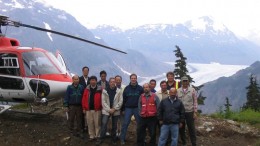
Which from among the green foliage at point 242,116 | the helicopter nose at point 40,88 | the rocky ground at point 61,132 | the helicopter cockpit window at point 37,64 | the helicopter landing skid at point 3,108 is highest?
the helicopter cockpit window at point 37,64

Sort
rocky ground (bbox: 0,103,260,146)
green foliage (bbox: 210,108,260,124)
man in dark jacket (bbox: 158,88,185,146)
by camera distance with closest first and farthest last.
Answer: man in dark jacket (bbox: 158,88,185,146) < rocky ground (bbox: 0,103,260,146) < green foliage (bbox: 210,108,260,124)

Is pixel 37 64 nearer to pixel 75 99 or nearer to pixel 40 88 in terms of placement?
pixel 40 88

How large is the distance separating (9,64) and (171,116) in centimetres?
591

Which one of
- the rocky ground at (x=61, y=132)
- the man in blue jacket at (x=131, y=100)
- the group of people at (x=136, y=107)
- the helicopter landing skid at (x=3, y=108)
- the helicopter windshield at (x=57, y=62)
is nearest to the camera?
the group of people at (x=136, y=107)

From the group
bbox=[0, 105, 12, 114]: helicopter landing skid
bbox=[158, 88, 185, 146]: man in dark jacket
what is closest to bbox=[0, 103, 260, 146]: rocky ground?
bbox=[0, 105, 12, 114]: helicopter landing skid

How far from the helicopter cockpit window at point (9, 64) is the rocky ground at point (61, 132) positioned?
1713 millimetres

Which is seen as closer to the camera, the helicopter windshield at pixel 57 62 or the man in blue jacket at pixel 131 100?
the man in blue jacket at pixel 131 100

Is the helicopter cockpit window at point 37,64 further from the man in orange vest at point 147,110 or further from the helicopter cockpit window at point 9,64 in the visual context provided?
the man in orange vest at point 147,110

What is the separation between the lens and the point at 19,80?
12383 millimetres

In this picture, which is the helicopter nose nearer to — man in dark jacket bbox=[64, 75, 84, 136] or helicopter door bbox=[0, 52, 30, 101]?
helicopter door bbox=[0, 52, 30, 101]

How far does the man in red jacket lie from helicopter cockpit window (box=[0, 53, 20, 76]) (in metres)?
2.89

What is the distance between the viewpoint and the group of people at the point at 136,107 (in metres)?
10.0

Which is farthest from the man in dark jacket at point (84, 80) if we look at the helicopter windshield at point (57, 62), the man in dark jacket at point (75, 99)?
the helicopter windshield at point (57, 62)

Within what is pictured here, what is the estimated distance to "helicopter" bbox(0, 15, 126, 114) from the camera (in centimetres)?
1202
